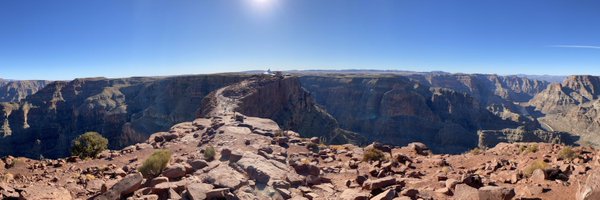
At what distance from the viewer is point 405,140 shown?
165 m

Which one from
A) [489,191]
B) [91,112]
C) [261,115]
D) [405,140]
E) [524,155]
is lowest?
[405,140]

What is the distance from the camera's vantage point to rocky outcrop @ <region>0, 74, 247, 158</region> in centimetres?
12738

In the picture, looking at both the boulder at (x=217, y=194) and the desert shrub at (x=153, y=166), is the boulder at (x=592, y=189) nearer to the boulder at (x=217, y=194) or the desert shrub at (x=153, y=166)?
→ the boulder at (x=217, y=194)

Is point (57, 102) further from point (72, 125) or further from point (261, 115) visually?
point (261, 115)

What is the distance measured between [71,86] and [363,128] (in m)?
146

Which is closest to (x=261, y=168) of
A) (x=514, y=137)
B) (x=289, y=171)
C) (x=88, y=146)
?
(x=289, y=171)

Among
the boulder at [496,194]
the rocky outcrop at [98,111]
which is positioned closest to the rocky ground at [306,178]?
the boulder at [496,194]

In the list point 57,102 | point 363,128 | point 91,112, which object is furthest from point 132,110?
point 363,128

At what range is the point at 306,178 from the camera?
1542 centimetres

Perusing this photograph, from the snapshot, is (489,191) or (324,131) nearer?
(489,191)

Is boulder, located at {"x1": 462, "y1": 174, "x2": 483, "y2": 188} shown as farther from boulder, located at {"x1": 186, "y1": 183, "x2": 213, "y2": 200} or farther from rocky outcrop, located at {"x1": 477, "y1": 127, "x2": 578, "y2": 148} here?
rocky outcrop, located at {"x1": 477, "y1": 127, "x2": 578, "y2": 148}

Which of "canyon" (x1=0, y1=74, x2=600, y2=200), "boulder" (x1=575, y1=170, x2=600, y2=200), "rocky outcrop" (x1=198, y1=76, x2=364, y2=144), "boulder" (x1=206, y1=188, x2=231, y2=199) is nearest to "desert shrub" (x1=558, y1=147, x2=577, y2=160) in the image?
"canyon" (x1=0, y1=74, x2=600, y2=200)

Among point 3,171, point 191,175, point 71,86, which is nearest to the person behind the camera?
point 191,175

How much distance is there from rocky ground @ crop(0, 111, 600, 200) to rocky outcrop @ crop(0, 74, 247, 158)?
9888cm
